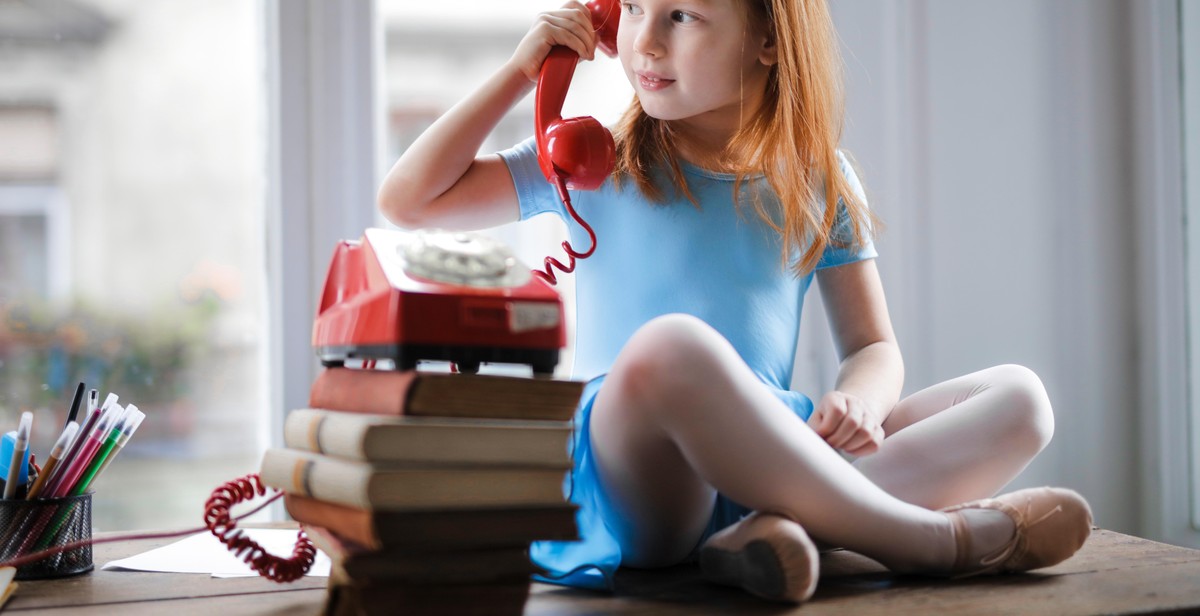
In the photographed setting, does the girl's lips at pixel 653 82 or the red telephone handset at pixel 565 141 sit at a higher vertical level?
the girl's lips at pixel 653 82

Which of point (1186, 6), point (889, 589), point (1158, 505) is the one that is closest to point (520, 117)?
point (889, 589)

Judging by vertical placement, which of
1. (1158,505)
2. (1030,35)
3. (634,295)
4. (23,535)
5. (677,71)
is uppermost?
(1030,35)

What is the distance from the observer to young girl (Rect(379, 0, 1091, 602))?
32.8 inches

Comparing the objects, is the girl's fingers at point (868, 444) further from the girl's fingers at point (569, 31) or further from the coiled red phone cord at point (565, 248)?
the girl's fingers at point (569, 31)

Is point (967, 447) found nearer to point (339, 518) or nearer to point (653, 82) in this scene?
point (653, 82)

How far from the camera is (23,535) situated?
0.96m

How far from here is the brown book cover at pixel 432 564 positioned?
0.69 m

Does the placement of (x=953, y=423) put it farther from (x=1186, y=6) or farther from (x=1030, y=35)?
(x=1186, y=6)

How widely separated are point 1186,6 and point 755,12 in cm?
101

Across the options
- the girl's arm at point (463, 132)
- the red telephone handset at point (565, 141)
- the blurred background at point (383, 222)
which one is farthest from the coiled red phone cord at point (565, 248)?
the blurred background at point (383, 222)

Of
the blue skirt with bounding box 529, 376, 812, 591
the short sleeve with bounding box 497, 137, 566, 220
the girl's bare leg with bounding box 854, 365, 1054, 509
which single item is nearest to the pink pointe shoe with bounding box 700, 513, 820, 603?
the blue skirt with bounding box 529, 376, 812, 591

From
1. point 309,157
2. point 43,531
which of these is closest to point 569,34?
point 309,157

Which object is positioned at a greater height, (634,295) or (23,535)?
(634,295)

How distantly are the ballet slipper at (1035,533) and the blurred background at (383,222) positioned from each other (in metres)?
0.74
